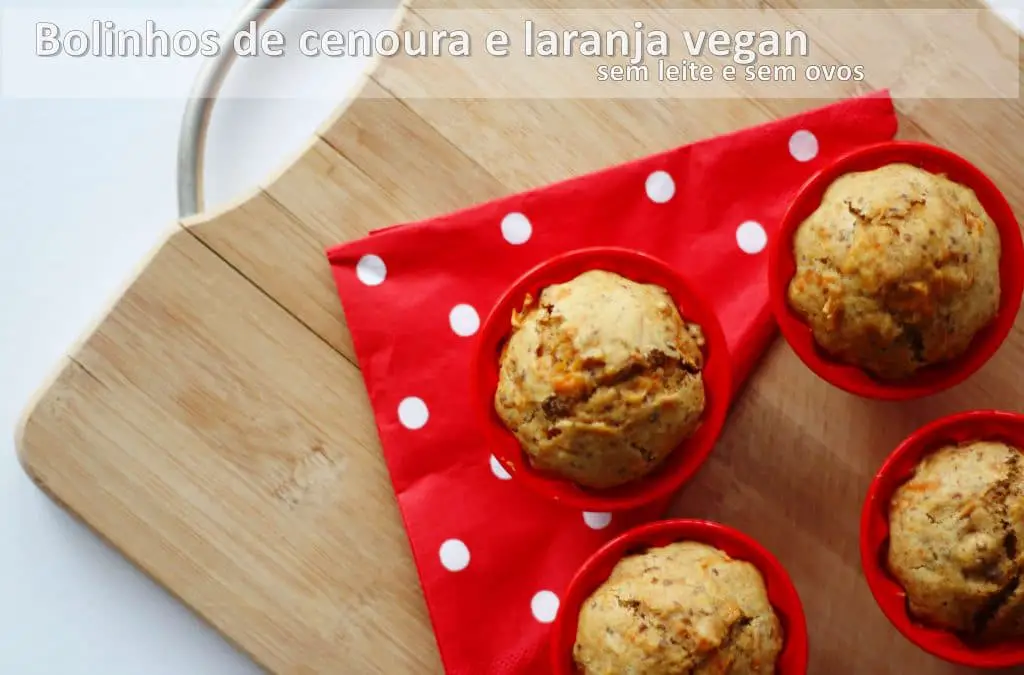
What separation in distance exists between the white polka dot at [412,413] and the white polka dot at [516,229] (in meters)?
0.29

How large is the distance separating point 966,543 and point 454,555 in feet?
2.36

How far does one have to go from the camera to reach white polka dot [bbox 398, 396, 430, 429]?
1.53 metres

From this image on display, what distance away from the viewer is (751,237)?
153cm

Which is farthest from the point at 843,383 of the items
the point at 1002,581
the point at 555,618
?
the point at 555,618

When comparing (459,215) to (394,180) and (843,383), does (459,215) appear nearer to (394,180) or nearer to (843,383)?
(394,180)

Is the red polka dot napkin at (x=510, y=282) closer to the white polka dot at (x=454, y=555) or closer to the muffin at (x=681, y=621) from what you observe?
the white polka dot at (x=454, y=555)

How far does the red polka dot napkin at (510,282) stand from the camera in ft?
4.98

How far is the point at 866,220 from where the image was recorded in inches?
51.3

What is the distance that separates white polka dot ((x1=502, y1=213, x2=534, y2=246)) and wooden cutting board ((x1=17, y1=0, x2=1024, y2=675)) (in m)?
0.05


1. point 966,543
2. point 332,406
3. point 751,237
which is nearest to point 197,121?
point 332,406

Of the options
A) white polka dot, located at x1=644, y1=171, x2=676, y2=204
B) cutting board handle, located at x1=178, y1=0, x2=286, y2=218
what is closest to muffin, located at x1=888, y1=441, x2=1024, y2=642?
white polka dot, located at x1=644, y1=171, x2=676, y2=204

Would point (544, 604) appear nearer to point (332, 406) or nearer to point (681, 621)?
point (681, 621)
